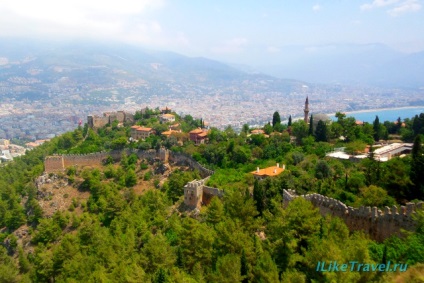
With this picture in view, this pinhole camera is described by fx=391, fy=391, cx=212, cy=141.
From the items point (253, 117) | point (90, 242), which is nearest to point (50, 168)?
point (90, 242)

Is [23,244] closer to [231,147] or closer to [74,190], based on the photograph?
[74,190]

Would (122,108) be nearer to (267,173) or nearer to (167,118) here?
(167,118)

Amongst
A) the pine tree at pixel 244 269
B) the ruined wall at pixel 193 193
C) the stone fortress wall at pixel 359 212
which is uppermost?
the stone fortress wall at pixel 359 212

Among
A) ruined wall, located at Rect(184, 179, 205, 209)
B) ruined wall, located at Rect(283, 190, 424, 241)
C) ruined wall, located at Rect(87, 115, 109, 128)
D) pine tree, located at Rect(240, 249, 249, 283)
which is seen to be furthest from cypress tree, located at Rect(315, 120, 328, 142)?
ruined wall, located at Rect(87, 115, 109, 128)

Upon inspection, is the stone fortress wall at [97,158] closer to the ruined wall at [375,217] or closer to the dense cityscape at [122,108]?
the ruined wall at [375,217]

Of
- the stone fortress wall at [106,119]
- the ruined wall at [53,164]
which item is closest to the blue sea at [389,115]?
the stone fortress wall at [106,119]

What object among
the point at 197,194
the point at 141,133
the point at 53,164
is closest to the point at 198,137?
the point at 141,133
